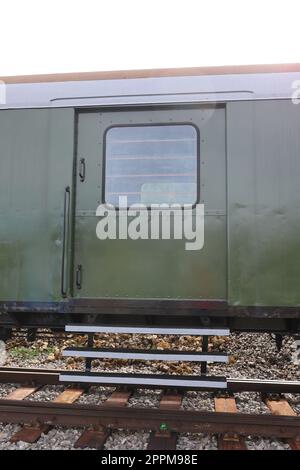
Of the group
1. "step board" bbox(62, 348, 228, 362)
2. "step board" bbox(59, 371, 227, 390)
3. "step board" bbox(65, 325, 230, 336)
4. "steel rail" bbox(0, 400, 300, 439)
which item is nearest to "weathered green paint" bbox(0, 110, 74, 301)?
"step board" bbox(65, 325, 230, 336)

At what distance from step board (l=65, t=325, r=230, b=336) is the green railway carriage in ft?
0.45

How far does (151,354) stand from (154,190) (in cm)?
145

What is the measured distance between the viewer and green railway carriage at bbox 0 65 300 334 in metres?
3.85

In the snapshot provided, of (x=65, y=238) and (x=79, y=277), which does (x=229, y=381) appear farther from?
(x=65, y=238)

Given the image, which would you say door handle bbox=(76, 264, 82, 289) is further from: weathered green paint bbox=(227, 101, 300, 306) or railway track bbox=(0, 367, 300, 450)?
weathered green paint bbox=(227, 101, 300, 306)

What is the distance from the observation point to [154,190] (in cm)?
404

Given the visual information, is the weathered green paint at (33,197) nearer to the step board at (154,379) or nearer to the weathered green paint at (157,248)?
the weathered green paint at (157,248)

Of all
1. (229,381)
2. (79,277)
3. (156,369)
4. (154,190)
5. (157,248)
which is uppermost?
(154,190)

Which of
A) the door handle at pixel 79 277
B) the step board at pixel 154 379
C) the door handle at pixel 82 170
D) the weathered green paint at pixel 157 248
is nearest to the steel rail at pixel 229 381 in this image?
the step board at pixel 154 379

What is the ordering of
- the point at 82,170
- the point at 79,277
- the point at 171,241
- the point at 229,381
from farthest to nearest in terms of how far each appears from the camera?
the point at 229,381
the point at 82,170
the point at 79,277
the point at 171,241

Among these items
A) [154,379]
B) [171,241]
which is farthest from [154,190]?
[154,379]
